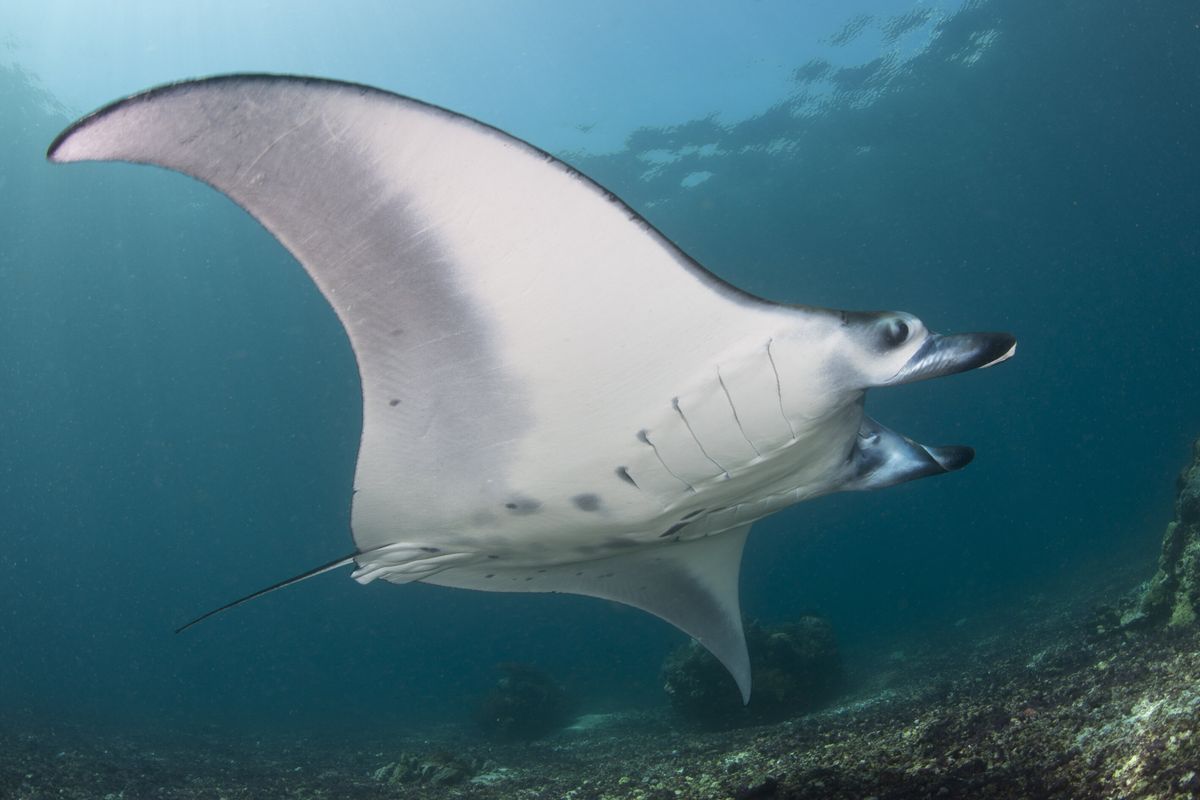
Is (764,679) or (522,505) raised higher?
(522,505)

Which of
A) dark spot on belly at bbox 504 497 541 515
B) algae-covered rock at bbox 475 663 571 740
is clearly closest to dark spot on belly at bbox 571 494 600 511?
dark spot on belly at bbox 504 497 541 515

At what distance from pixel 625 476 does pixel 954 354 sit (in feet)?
4.00

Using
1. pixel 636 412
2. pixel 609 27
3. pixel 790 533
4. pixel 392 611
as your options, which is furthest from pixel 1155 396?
pixel 636 412

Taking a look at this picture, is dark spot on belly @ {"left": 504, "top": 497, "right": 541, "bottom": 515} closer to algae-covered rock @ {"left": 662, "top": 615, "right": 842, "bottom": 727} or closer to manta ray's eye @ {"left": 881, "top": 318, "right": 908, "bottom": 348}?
manta ray's eye @ {"left": 881, "top": 318, "right": 908, "bottom": 348}

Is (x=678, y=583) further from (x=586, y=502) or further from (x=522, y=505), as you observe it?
(x=522, y=505)

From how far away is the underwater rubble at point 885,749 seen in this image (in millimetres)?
2111

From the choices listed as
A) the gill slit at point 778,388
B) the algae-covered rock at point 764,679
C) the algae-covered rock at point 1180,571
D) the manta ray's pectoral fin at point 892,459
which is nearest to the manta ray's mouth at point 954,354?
the gill slit at point 778,388

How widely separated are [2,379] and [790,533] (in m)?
45.1

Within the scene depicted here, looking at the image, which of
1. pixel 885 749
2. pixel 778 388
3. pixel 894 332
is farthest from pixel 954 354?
pixel 885 749

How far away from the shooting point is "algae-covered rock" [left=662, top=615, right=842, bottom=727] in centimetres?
821

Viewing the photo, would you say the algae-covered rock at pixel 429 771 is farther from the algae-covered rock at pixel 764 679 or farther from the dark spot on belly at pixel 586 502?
the dark spot on belly at pixel 586 502

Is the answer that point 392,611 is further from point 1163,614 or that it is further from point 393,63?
point 1163,614

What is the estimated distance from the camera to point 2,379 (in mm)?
33312

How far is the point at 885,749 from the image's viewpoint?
2914mm
